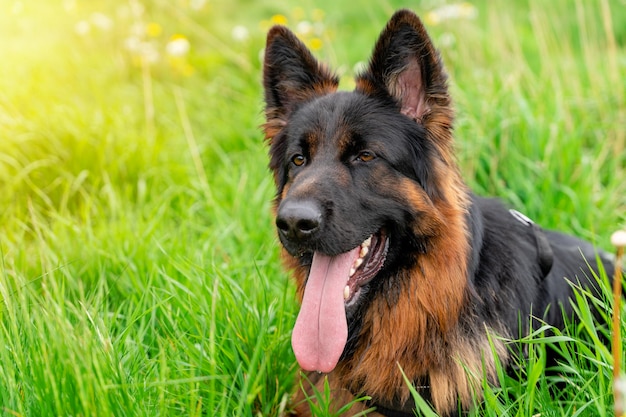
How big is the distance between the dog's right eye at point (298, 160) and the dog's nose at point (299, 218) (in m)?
0.51

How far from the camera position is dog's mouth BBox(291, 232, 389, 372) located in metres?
2.73

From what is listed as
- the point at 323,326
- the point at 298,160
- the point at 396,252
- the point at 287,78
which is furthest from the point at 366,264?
the point at 287,78

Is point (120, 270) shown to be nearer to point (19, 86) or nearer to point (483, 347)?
point (483, 347)

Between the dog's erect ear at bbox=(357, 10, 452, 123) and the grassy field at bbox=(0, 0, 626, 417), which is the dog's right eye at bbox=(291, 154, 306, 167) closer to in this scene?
the dog's erect ear at bbox=(357, 10, 452, 123)

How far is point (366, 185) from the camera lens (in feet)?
9.36

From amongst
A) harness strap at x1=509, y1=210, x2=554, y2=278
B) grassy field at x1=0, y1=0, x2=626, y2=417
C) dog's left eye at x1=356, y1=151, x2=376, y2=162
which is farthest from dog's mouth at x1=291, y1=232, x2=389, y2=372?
harness strap at x1=509, y1=210, x2=554, y2=278

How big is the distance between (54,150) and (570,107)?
451 centimetres

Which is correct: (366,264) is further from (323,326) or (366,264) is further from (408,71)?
(408,71)

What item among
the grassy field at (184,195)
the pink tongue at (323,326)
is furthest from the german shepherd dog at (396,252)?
the grassy field at (184,195)

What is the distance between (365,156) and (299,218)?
0.54 m

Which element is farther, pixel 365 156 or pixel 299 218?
pixel 365 156

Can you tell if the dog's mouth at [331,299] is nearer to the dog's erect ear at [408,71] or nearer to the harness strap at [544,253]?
the dog's erect ear at [408,71]

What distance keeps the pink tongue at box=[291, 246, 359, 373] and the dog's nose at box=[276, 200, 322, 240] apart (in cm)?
29

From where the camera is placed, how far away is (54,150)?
5.03m
